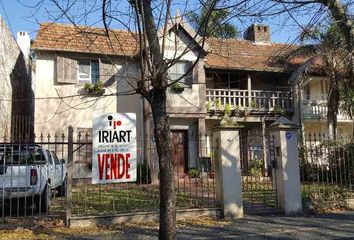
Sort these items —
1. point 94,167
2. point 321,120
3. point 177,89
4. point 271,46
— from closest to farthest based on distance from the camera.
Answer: point 94,167 < point 177,89 < point 321,120 < point 271,46

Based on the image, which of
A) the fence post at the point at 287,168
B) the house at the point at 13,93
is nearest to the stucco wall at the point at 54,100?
the house at the point at 13,93

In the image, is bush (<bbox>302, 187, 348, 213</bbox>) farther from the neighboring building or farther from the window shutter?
the window shutter

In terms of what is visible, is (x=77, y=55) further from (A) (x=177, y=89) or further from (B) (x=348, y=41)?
(B) (x=348, y=41)

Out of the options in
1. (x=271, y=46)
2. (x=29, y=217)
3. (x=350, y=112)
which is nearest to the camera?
(x=29, y=217)

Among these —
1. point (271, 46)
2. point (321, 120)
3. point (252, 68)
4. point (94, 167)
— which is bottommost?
point (94, 167)

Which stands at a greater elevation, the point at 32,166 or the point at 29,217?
the point at 32,166

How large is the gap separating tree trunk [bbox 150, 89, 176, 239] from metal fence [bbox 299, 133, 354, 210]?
572cm

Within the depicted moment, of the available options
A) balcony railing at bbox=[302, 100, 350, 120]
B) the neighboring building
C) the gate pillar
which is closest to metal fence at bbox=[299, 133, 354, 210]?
the gate pillar

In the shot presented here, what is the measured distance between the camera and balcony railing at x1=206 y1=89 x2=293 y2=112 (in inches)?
870

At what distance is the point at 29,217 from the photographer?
32.9ft

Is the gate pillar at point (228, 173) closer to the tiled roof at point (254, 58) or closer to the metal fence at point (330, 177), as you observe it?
the metal fence at point (330, 177)

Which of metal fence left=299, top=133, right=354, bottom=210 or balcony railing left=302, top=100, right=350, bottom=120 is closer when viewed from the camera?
metal fence left=299, top=133, right=354, bottom=210

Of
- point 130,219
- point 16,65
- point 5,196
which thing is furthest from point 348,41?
point 16,65

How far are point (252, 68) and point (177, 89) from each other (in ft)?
16.3
